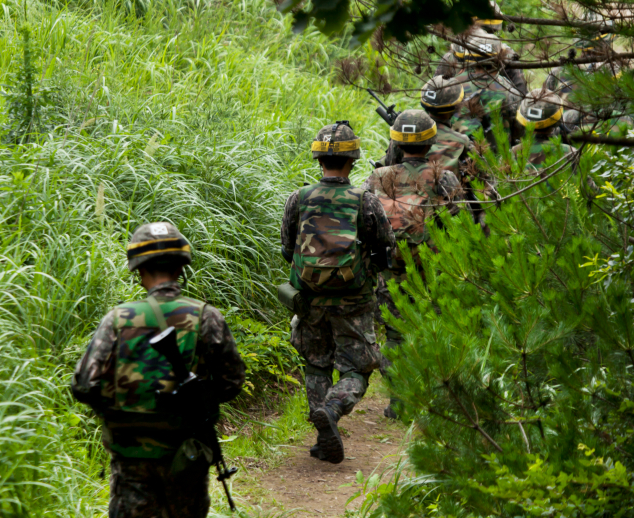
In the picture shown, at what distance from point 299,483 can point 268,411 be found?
1049 mm

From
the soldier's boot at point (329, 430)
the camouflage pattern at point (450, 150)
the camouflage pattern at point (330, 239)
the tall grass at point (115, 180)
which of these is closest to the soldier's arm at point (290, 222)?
the camouflage pattern at point (330, 239)

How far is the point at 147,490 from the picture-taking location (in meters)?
2.99

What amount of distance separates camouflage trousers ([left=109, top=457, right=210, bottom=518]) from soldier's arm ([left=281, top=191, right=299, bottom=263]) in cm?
250

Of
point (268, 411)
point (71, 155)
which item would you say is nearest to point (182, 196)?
point (71, 155)

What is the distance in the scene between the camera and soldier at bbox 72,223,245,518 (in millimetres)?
2893

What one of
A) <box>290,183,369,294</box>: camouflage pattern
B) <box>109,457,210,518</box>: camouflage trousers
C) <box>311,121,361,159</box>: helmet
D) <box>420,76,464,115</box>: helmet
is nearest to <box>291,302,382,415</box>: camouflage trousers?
<box>290,183,369,294</box>: camouflage pattern

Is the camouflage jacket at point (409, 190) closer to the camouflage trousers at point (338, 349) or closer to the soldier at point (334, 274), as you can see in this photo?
the soldier at point (334, 274)

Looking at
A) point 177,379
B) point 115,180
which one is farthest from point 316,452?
point 115,180

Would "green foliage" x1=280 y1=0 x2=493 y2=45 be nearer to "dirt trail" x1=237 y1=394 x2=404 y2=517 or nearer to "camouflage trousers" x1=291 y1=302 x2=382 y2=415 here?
"dirt trail" x1=237 y1=394 x2=404 y2=517

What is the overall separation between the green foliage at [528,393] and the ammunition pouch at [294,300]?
5.60 feet

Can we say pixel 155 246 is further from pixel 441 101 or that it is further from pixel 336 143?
pixel 441 101

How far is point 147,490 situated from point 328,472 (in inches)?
86.4

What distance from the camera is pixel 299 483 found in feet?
15.7

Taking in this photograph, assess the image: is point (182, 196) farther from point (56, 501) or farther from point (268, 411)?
point (56, 501)
